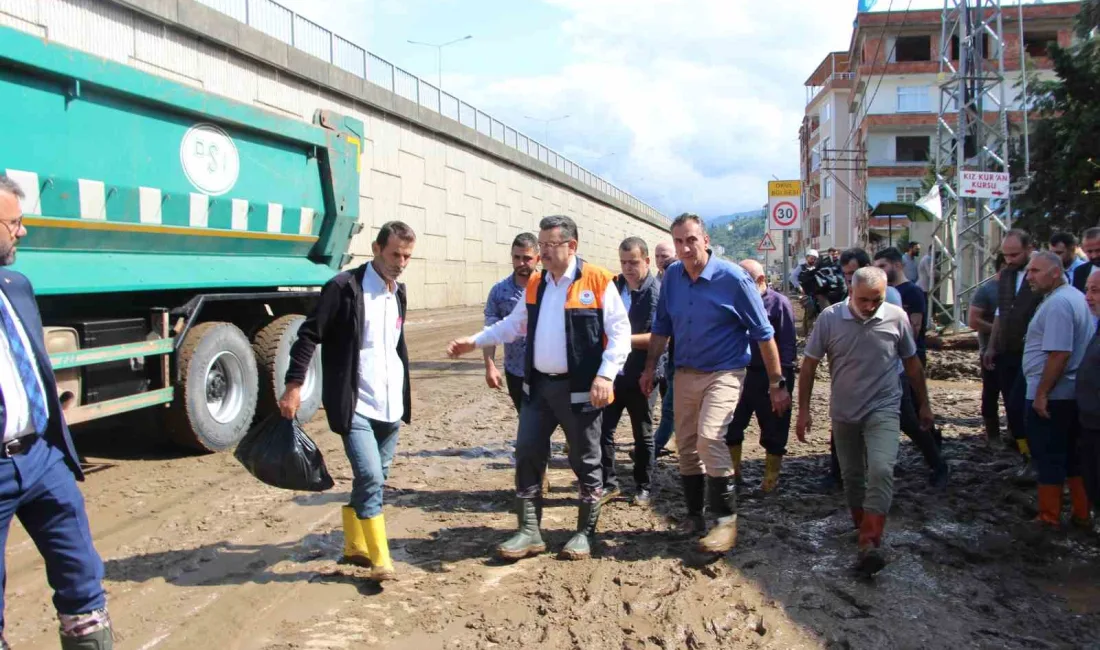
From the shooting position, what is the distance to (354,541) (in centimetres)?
446

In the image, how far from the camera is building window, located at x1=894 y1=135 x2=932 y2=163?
50.2m

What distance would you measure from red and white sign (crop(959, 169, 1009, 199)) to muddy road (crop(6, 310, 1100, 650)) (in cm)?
766

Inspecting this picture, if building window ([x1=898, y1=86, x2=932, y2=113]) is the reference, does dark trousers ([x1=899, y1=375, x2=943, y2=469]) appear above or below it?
below

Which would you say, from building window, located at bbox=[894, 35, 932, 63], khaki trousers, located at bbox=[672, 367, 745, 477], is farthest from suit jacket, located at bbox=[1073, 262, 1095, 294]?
building window, located at bbox=[894, 35, 932, 63]

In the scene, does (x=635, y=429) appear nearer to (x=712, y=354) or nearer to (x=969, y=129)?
(x=712, y=354)

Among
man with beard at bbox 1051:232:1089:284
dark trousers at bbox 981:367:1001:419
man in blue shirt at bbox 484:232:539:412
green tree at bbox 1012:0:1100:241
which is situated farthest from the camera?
green tree at bbox 1012:0:1100:241

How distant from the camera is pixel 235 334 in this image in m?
7.17

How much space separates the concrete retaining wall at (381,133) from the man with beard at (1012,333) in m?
9.01

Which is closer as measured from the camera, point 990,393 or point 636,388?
point 636,388

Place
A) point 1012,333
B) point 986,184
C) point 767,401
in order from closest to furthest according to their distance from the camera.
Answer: point 767,401 < point 1012,333 < point 986,184

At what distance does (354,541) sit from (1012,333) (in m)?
5.21

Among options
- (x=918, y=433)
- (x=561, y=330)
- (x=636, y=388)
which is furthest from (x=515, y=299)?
(x=918, y=433)

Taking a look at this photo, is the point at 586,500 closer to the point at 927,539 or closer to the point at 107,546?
the point at 927,539

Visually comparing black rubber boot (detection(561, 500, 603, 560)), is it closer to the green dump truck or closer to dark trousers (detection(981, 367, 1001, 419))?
the green dump truck
